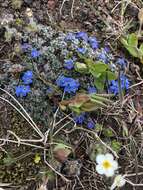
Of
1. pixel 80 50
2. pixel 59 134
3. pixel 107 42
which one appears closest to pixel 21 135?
pixel 59 134

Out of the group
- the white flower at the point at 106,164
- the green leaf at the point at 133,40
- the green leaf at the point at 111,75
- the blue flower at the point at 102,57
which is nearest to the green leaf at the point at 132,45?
the green leaf at the point at 133,40

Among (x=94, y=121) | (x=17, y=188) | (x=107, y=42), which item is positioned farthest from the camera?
(x=107, y=42)

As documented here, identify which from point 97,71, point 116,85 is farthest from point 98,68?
point 116,85

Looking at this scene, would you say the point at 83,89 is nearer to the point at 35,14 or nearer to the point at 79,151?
the point at 79,151

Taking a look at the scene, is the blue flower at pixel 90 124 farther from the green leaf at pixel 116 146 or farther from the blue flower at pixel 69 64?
the blue flower at pixel 69 64

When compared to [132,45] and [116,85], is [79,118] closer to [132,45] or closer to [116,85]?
[116,85]

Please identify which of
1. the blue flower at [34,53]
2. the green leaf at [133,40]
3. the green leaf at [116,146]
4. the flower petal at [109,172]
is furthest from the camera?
the green leaf at [133,40]
